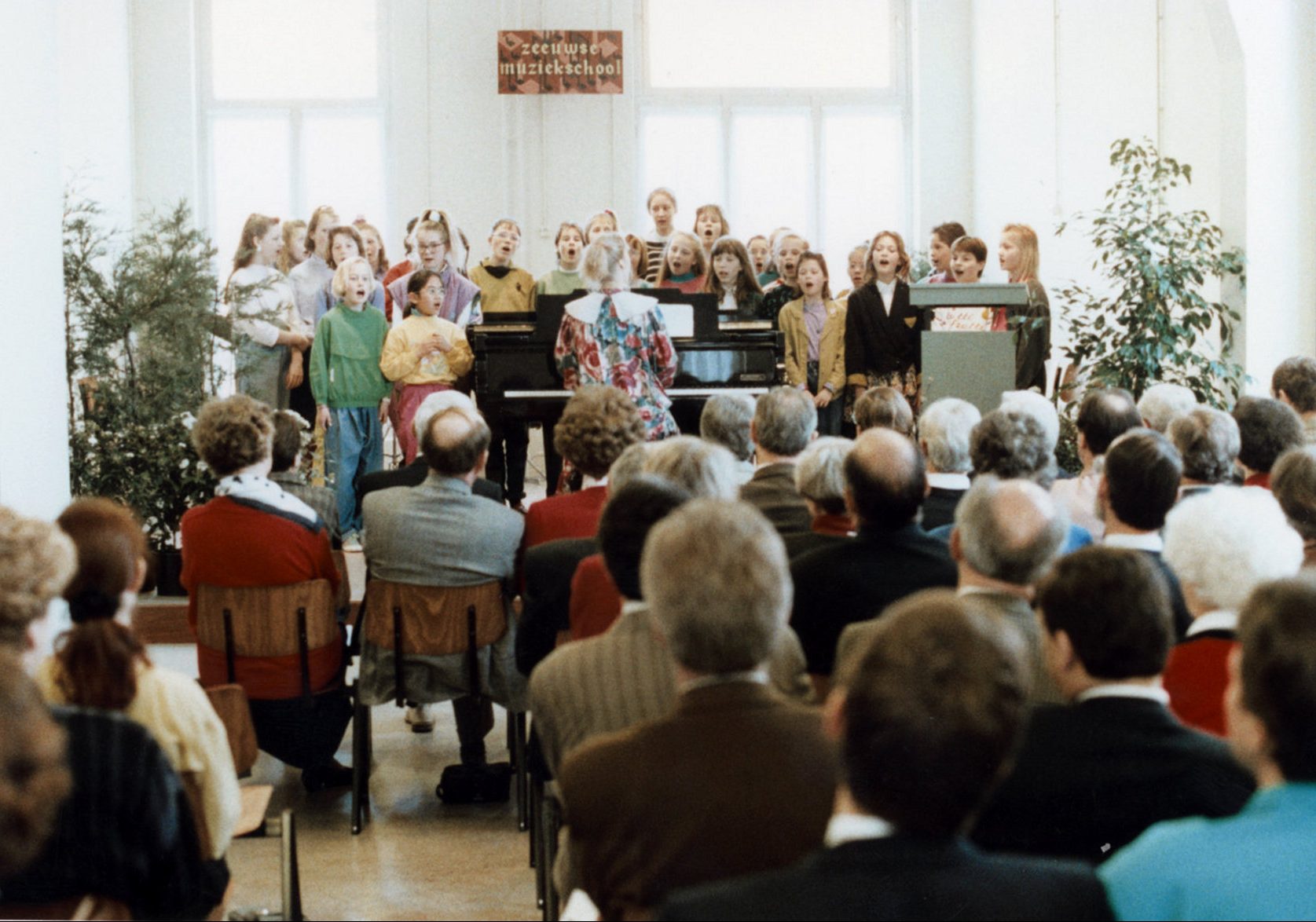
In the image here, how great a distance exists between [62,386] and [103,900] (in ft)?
11.8

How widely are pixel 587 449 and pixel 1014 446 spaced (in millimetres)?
1084

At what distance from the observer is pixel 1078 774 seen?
2174mm

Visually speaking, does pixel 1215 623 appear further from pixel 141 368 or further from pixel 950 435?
pixel 141 368

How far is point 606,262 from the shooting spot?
6855 mm

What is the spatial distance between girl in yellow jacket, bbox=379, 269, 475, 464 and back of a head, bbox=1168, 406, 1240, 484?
14.4 feet

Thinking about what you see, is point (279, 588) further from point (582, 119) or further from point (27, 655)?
point (582, 119)

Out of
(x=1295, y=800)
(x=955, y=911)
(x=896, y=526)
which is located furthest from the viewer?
(x=896, y=526)

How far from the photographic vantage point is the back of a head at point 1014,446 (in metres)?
3.99

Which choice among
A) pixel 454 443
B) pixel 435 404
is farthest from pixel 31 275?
pixel 454 443

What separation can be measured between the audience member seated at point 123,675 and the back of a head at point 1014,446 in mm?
2088

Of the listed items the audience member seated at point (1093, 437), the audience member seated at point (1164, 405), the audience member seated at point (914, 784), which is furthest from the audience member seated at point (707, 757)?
the audience member seated at point (1164, 405)

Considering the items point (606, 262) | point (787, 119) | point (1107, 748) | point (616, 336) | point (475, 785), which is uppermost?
point (787, 119)

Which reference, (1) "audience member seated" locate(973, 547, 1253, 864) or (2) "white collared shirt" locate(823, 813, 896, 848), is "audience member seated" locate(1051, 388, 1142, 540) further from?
(2) "white collared shirt" locate(823, 813, 896, 848)

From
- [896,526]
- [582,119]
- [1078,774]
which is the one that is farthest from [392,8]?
[1078,774]
